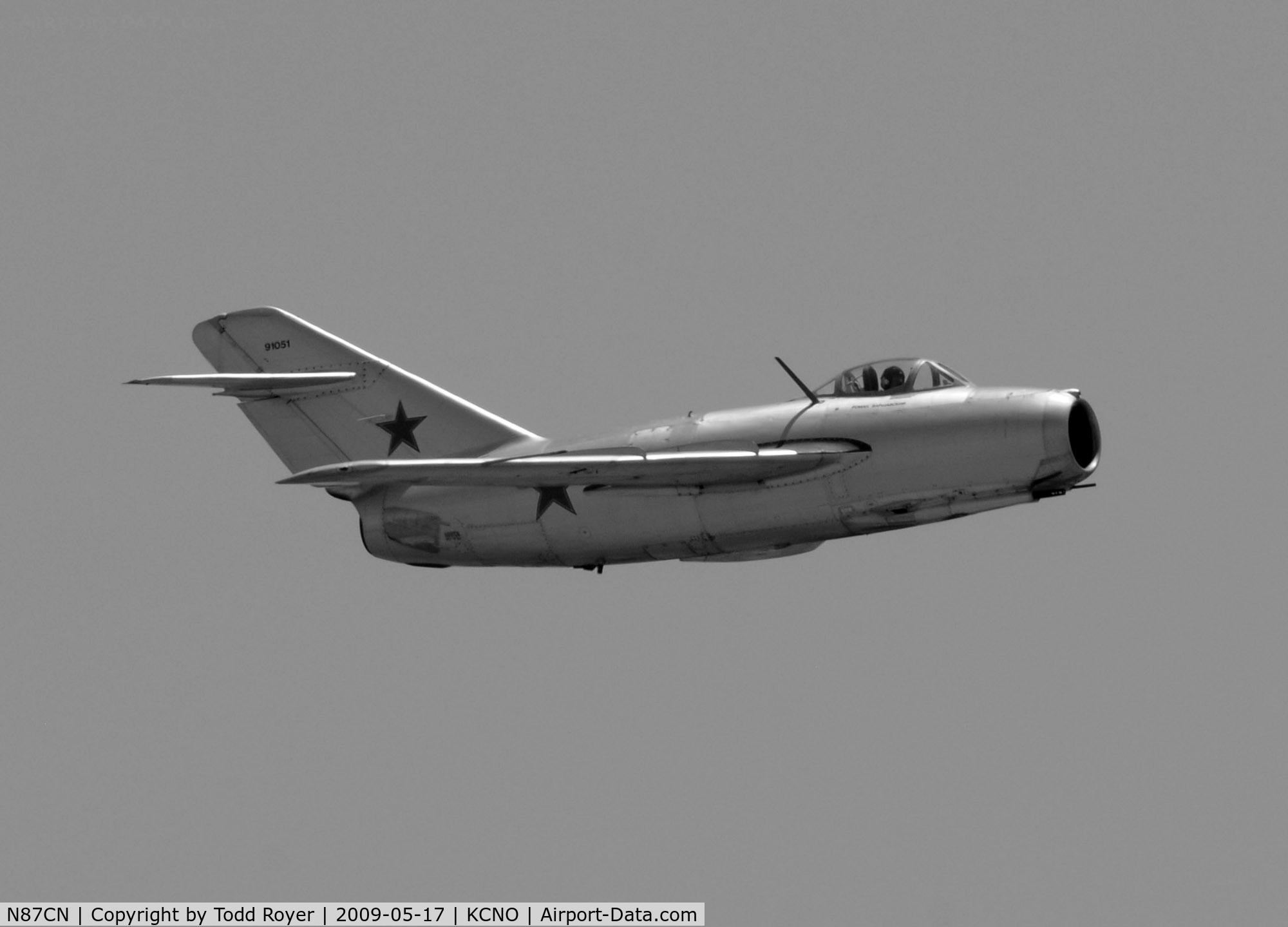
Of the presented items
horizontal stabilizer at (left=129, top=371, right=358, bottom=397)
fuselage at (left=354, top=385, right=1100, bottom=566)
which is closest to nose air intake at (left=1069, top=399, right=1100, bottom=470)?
fuselage at (left=354, top=385, right=1100, bottom=566)

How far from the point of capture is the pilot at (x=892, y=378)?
24078 mm

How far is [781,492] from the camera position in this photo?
80.1 ft

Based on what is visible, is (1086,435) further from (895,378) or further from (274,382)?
(274,382)

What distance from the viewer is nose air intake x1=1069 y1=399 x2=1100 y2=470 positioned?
76.8 feet

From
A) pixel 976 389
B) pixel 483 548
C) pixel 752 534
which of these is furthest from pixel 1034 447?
pixel 483 548

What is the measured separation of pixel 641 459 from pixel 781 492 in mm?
1526

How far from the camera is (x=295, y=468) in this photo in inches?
1106

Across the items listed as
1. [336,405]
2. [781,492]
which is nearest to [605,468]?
[781,492]

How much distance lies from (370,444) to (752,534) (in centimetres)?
548

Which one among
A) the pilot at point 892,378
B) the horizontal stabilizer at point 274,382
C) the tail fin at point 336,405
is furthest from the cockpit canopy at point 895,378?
the horizontal stabilizer at point 274,382

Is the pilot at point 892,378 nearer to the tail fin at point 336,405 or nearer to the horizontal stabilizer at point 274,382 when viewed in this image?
the tail fin at point 336,405

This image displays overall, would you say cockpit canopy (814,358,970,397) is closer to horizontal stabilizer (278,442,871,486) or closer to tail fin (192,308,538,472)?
horizontal stabilizer (278,442,871,486)

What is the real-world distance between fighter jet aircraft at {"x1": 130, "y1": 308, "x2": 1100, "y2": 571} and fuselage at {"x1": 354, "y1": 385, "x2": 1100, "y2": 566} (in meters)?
0.02

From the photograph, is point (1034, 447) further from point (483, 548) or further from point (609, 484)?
point (483, 548)
